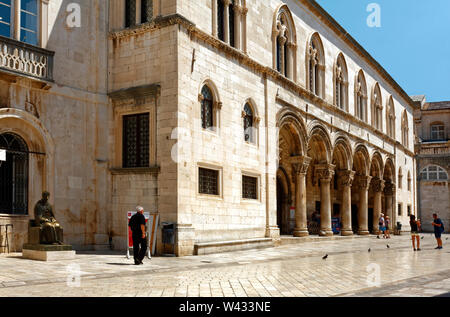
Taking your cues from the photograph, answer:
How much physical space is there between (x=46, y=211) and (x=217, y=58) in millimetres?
8887

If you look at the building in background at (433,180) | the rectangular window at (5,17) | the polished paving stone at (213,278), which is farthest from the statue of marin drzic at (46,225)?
the building in background at (433,180)

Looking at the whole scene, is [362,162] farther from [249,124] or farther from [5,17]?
[5,17]

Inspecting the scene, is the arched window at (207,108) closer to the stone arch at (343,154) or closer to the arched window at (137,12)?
the arched window at (137,12)

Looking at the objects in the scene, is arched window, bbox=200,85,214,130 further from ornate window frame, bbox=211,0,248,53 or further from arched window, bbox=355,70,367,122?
arched window, bbox=355,70,367,122

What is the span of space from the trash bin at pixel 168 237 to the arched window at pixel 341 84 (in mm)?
18979

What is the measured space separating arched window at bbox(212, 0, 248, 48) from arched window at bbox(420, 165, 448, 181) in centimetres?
3692

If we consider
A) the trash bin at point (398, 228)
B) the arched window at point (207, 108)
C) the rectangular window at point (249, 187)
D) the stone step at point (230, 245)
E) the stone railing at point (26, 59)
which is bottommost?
the trash bin at point (398, 228)

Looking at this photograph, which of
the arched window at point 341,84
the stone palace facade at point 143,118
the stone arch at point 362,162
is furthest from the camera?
the stone arch at point 362,162

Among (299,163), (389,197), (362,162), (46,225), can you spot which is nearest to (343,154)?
(362,162)

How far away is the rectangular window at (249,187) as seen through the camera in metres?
21.3

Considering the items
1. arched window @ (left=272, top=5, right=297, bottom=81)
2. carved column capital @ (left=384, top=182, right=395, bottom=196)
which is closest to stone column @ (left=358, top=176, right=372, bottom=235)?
carved column capital @ (left=384, top=182, right=395, bottom=196)

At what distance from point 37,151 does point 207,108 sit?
6.14 metres

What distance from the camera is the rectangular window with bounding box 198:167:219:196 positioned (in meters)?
18.6
